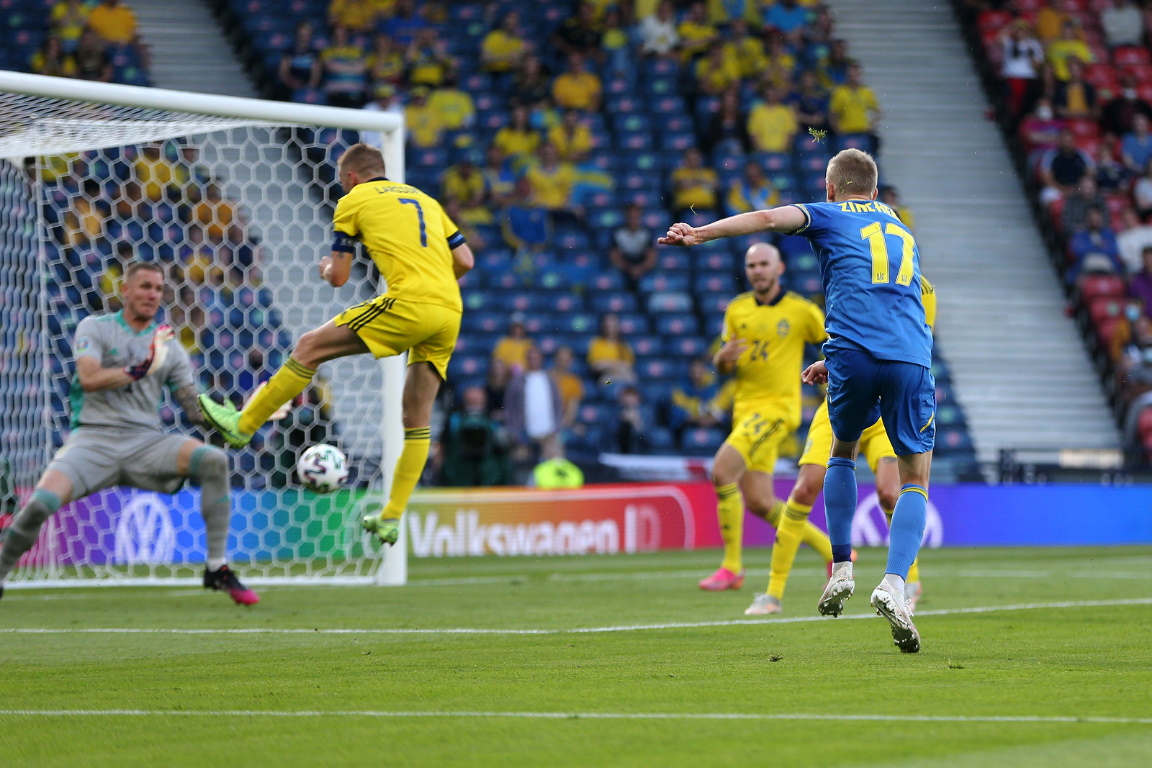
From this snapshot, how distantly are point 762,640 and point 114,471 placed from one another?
441cm

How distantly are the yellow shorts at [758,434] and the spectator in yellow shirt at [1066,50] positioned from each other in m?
13.4

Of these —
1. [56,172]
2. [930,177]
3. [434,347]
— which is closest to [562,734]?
[434,347]

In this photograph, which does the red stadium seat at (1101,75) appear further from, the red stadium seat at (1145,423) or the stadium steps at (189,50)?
the stadium steps at (189,50)

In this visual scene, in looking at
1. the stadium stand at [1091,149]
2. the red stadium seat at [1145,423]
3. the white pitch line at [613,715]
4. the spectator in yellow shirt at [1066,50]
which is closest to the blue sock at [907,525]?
the white pitch line at [613,715]

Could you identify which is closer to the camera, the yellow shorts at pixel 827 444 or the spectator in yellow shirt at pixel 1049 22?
the yellow shorts at pixel 827 444

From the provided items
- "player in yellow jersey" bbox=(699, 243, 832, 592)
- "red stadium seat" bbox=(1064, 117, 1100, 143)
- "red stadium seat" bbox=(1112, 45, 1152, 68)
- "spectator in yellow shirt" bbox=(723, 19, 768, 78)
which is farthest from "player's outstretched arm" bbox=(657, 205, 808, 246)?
"red stadium seat" bbox=(1112, 45, 1152, 68)

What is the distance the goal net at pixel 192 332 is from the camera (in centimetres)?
1167

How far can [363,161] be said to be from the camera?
8.34 meters

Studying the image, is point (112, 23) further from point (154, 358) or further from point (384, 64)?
point (154, 358)

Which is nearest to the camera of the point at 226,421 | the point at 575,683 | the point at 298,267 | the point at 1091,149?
the point at 575,683

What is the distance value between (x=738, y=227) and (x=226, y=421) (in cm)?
347

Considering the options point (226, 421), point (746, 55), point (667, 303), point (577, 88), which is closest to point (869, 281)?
point (226, 421)

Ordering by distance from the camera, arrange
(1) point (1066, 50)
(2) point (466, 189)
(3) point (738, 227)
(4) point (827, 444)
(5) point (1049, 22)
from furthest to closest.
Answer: (5) point (1049, 22) < (1) point (1066, 50) < (2) point (466, 189) < (4) point (827, 444) < (3) point (738, 227)

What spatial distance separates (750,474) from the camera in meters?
10.3
